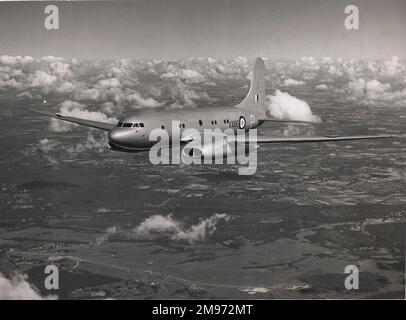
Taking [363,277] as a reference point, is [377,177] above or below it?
above

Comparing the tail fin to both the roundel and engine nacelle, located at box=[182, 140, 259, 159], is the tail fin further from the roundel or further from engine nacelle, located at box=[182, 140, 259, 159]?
engine nacelle, located at box=[182, 140, 259, 159]

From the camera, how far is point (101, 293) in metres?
77.8

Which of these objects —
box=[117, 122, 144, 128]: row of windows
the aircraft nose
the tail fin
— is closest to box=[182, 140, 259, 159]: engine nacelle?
box=[117, 122, 144, 128]: row of windows

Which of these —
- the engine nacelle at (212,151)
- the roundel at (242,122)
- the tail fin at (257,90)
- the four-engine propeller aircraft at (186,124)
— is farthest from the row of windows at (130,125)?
the tail fin at (257,90)

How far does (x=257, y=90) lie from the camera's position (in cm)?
4212

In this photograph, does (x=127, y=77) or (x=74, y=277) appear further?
(x=74, y=277)

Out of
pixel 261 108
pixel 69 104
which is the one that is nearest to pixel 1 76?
pixel 69 104

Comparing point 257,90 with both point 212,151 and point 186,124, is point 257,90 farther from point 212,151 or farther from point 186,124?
point 212,151

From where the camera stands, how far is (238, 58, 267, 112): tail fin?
41.4m

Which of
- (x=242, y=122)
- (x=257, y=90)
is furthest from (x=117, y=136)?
(x=257, y=90)

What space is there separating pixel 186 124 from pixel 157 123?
2609mm

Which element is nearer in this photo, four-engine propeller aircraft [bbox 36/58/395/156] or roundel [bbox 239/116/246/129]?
four-engine propeller aircraft [bbox 36/58/395/156]

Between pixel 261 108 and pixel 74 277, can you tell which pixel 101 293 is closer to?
pixel 74 277
